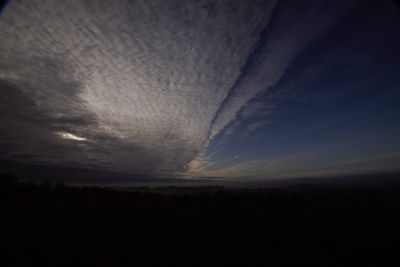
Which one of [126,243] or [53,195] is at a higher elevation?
[53,195]

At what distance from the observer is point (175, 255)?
36.4 feet

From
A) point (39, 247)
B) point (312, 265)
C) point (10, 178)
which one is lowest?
point (312, 265)

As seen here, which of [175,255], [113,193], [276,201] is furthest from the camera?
[113,193]

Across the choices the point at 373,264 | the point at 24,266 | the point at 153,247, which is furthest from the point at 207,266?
the point at 24,266

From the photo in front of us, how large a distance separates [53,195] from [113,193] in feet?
89.8

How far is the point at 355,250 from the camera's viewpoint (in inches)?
450

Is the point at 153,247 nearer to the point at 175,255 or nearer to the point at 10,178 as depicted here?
the point at 175,255

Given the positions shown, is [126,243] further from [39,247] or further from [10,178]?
[10,178]

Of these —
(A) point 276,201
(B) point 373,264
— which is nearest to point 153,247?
(B) point 373,264

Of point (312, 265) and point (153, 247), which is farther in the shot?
point (153, 247)

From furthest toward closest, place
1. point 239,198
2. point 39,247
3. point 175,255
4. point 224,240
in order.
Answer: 1. point 239,198
2. point 224,240
3. point 39,247
4. point 175,255

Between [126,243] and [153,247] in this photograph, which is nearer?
[153,247]

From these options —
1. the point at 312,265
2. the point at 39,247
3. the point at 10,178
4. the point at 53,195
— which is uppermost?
the point at 10,178

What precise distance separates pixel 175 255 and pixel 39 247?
31.8ft
